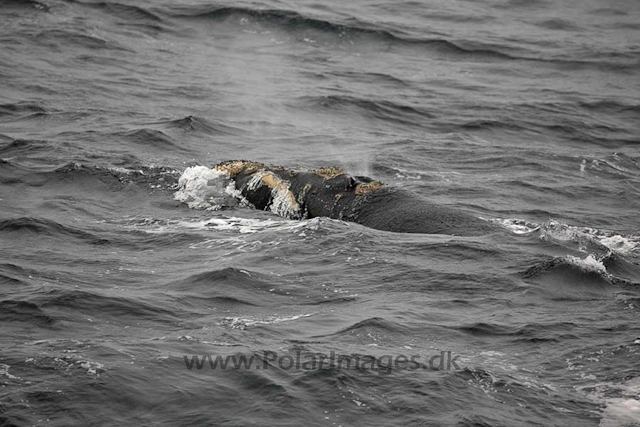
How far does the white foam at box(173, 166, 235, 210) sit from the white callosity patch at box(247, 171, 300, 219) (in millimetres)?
629

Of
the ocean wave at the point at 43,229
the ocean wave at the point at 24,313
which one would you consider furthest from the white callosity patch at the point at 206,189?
the ocean wave at the point at 24,313

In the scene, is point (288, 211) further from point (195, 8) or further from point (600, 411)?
point (195, 8)

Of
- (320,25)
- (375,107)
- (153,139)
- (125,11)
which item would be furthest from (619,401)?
(125,11)

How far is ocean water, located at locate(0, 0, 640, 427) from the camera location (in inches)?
421

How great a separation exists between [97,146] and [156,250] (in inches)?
291

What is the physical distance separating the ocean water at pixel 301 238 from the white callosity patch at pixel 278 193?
0.43 m

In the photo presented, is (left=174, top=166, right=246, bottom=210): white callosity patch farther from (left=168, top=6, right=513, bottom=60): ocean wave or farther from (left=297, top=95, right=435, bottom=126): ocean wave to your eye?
(left=168, top=6, right=513, bottom=60): ocean wave

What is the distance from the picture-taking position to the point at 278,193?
18.1 m

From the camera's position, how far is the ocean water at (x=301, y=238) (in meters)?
10.7

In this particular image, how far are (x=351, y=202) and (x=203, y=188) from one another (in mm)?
3119

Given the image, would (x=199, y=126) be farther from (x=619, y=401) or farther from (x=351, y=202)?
(x=619, y=401)

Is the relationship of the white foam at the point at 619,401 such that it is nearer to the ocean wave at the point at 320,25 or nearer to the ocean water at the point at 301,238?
the ocean water at the point at 301,238

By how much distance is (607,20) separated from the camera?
43531 millimetres

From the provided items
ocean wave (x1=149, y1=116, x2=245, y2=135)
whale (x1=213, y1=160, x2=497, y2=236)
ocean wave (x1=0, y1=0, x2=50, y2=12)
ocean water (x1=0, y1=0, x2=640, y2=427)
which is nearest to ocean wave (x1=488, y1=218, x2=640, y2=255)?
ocean water (x1=0, y1=0, x2=640, y2=427)
